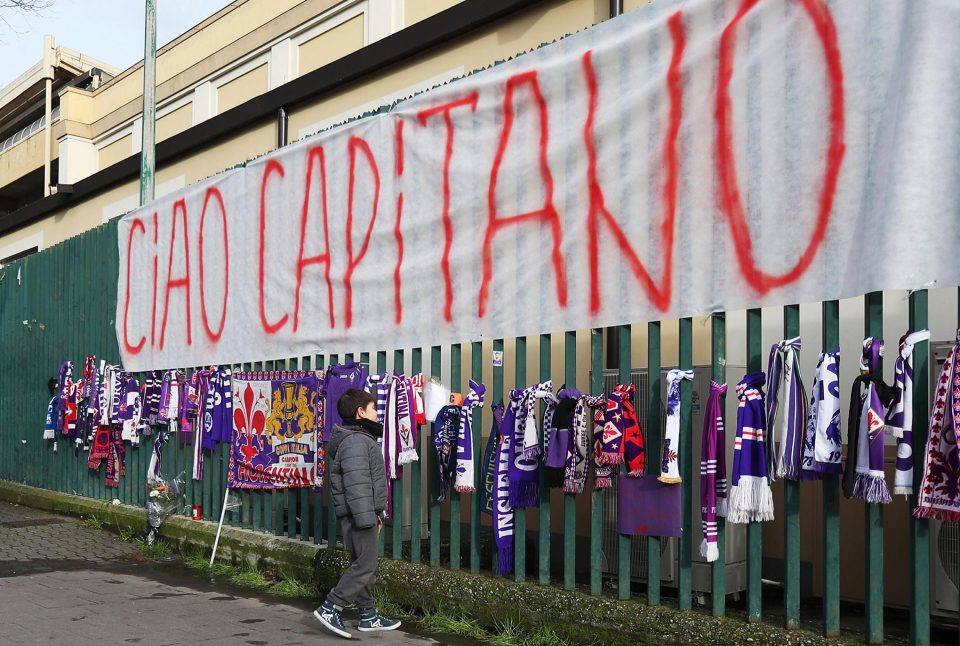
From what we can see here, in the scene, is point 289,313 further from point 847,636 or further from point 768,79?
point 847,636

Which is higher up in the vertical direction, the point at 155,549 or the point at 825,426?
the point at 825,426

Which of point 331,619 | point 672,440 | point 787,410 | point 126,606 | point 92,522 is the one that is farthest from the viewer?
point 92,522

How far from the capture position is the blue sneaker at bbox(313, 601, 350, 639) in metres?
6.35

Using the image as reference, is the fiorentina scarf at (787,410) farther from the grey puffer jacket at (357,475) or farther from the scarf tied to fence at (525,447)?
the grey puffer jacket at (357,475)

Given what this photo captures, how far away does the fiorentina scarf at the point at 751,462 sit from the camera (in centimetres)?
514

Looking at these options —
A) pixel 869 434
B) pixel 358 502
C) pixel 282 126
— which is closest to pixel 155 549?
pixel 358 502

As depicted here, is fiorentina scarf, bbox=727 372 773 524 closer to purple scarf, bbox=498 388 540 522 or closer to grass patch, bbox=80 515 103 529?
purple scarf, bbox=498 388 540 522

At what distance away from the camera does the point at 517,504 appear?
6441 mm

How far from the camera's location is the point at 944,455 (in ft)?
14.6

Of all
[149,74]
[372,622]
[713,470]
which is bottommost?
[372,622]

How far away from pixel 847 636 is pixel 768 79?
2.93 m

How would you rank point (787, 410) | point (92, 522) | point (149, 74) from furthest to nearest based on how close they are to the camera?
point (149, 74) → point (92, 522) → point (787, 410)

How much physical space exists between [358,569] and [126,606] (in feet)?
7.45

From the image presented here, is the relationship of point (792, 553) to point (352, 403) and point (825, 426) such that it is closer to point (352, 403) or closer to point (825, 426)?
point (825, 426)
